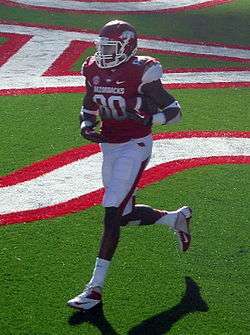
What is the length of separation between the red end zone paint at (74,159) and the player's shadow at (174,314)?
1.51 m

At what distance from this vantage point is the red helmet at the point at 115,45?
5.40 m

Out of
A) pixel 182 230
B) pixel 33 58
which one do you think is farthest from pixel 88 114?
pixel 33 58

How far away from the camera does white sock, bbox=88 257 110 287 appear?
16.7 feet

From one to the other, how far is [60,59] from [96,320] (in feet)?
21.8

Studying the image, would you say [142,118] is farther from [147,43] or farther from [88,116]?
[147,43]

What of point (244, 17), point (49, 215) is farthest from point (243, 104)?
point (244, 17)

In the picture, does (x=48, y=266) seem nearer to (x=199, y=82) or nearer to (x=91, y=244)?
(x=91, y=244)

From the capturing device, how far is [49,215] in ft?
21.0

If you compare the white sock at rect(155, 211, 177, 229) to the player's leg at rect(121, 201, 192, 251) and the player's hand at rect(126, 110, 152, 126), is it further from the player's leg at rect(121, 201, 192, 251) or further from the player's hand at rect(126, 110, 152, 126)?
the player's hand at rect(126, 110, 152, 126)

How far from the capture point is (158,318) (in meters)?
5.03

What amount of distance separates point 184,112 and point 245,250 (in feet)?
11.1

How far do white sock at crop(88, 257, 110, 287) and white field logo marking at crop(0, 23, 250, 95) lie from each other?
4.89m

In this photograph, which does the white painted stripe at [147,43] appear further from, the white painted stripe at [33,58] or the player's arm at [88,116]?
the player's arm at [88,116]

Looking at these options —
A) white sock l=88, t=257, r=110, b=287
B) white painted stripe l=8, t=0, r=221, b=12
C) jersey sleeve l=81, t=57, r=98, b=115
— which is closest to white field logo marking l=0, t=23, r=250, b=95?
white painted stripe l=8, t=0, r=221, b=12
